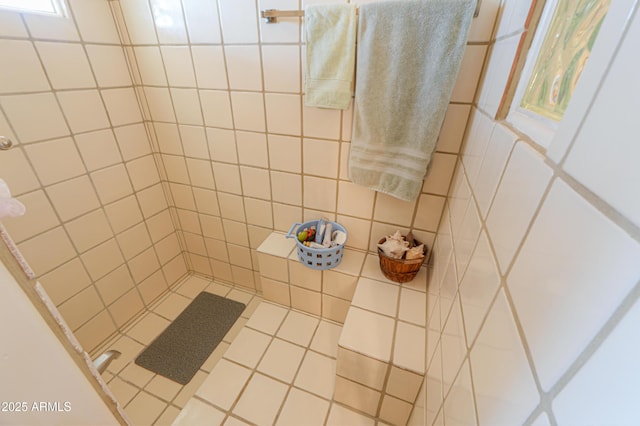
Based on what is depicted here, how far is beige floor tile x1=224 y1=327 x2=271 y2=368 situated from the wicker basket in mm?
659

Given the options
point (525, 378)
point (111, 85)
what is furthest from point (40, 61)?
point (525, 378)

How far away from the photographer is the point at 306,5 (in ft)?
2.79

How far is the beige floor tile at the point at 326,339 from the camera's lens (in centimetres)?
117

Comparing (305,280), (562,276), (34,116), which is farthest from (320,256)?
(34,116)

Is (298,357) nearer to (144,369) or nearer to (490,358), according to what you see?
(144,369)

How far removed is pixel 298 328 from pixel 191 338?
1.94 feet

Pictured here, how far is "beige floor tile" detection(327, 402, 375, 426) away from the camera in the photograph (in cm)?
95

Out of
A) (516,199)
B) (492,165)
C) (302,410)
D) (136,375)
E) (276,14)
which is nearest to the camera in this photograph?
(516,199)

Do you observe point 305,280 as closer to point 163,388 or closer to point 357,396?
point 357,396

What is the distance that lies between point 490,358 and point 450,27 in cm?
78

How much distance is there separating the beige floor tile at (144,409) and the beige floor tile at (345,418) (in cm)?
72

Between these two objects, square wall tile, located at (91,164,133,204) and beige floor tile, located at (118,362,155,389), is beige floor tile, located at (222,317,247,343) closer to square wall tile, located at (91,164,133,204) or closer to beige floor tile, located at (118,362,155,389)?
beige floor tile, located at (118,362,155,389)

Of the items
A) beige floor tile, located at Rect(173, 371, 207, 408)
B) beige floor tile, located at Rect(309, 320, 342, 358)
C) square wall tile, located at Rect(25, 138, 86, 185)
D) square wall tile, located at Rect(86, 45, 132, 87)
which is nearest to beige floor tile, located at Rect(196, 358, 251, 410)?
beige floor tile, located at Rect(173, 371, 207, 408)

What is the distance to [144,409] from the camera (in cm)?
107
